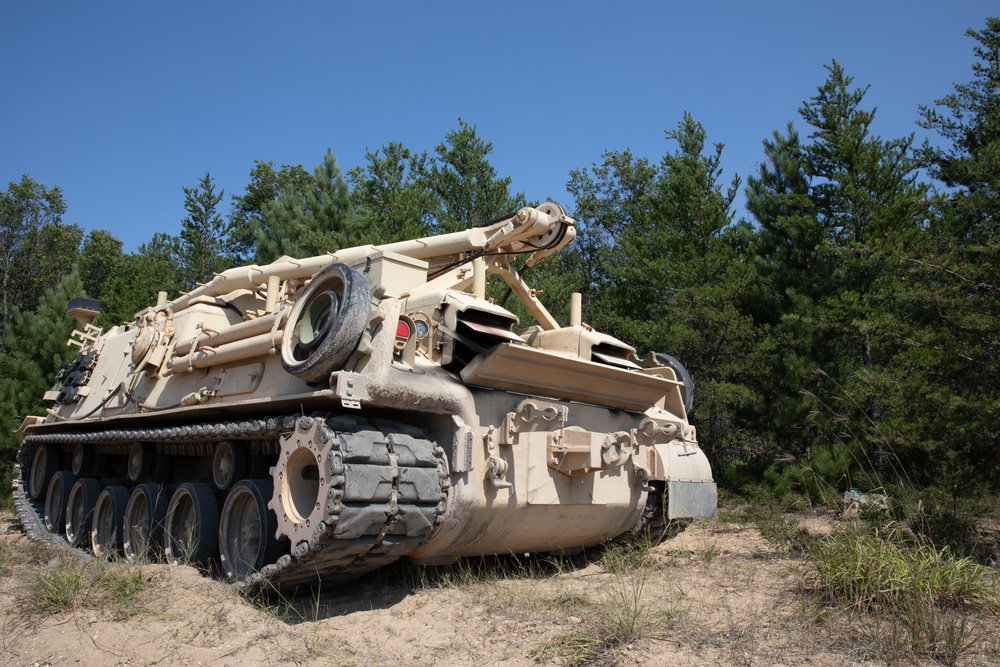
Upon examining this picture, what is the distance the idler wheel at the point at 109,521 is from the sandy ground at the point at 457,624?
1.41 m

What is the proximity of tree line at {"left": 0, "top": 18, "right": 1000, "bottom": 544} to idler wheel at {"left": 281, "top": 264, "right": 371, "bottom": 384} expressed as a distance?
4.02 metres

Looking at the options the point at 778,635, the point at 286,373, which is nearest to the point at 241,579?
the point at 286,373

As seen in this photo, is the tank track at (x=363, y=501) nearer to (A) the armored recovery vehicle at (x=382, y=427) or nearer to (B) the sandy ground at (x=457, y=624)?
(A) the armored recovery vehicle at (x=382, y=427)

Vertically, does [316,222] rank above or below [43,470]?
above

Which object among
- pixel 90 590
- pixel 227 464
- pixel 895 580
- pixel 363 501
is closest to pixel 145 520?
pixel 227 464

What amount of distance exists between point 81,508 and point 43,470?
2187mm

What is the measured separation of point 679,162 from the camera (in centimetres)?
1780

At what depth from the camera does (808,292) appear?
14.0m

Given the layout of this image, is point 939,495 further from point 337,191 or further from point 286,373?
point 337,191

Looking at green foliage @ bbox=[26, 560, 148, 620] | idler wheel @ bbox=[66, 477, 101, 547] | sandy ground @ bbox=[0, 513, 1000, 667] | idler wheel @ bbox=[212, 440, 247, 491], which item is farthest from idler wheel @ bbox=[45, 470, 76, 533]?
green foliage @ bbox=[26, 560, 148, 620]

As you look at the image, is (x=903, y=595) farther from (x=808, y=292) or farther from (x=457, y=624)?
(x=808, y=292)

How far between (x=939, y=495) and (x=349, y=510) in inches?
258

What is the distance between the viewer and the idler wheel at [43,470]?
11.0m

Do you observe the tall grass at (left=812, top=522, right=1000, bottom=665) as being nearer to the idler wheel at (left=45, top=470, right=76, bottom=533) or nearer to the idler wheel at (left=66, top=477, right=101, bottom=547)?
the idler wheel at (left=66, top=477, right=101, bottom=547)
